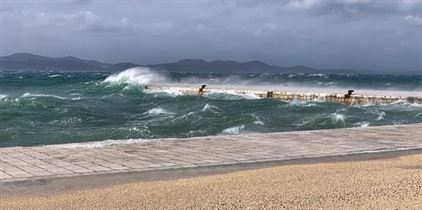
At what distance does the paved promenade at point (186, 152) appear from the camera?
7.93 metres

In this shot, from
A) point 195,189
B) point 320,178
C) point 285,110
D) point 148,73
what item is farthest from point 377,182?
point 148,73

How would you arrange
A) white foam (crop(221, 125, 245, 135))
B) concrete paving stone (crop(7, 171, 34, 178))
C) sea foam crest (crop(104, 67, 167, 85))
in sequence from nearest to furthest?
concrete paving stone (crop(7, 171, 34, 178)) → white foam (crop(221, 125, 245, 135)) → sea foam crest (crop(104, 67, 167, 85))

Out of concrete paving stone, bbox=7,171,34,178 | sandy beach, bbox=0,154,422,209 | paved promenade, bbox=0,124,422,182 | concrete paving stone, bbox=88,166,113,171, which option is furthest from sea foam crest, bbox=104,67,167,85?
sandy beach, bbox=0,154,422,209

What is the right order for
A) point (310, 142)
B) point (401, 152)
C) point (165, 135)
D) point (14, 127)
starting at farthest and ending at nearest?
point (14, 127) → point (165, 135) → point (310, 142) → point (401, 152)

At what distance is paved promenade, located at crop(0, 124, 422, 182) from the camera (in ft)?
26.0

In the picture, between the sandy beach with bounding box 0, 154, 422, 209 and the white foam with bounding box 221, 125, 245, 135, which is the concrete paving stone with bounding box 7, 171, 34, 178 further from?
the white foam with bounding box 221, 125, 245, 135

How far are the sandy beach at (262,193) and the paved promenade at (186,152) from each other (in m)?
1.01

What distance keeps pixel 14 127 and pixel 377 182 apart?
515 inches

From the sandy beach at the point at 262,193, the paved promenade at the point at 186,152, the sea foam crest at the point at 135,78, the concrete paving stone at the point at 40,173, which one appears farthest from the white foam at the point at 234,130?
the sea foam crest at the point at 135,78

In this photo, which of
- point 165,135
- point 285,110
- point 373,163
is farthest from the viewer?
point 285,110

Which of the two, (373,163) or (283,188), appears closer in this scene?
(283,188)

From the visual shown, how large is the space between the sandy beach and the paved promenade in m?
1.01

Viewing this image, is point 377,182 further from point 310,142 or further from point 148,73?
point 148,73

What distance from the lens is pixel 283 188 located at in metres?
6.69
